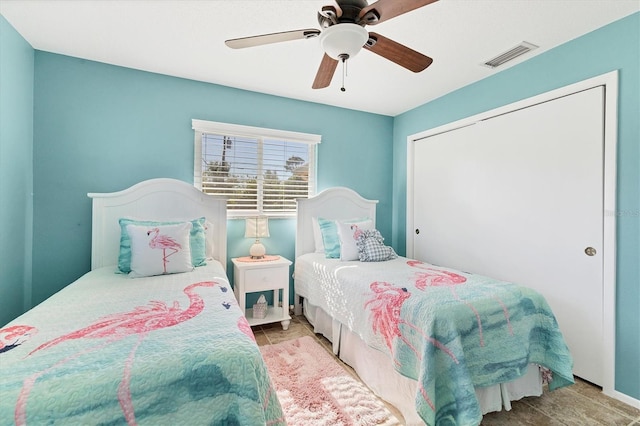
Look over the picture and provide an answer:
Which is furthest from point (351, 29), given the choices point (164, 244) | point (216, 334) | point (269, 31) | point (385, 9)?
point (164, 244)

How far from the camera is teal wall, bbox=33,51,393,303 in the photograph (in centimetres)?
248

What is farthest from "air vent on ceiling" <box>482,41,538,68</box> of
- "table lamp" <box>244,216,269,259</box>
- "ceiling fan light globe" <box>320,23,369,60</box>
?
"table lamp" <box>244,216,269,259</box>

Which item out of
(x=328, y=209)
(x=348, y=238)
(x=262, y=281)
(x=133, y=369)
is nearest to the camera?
(x=133, y=369)

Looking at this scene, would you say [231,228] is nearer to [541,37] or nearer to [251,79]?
[251,79]

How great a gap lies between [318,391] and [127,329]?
1.24 meters

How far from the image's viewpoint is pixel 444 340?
4.94ft

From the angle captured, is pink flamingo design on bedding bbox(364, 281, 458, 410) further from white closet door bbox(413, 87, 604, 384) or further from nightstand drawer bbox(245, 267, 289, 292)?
white closet door bbox(413, 87, 604, 384)

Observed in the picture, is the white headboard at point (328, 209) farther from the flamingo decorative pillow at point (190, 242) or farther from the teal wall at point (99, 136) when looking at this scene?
the flamingo decorative pillow at point (190, 242)

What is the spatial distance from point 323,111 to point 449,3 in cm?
193

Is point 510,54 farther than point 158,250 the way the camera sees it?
Yes

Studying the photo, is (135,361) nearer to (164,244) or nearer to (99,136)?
(164,244)

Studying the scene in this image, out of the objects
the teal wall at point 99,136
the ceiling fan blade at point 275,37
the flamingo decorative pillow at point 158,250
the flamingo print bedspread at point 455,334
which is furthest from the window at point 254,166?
the flamingo print bedspread at point 455,334

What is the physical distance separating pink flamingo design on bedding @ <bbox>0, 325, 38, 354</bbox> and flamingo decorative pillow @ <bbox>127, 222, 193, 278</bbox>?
2.79 feet

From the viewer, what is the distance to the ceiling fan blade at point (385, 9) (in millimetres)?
1310
